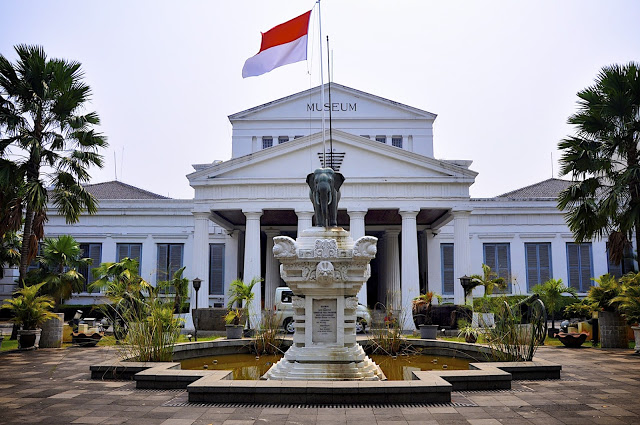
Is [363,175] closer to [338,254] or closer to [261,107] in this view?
[261,107]

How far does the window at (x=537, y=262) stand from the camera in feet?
117

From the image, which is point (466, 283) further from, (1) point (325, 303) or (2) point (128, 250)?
(2) point (128, 250)

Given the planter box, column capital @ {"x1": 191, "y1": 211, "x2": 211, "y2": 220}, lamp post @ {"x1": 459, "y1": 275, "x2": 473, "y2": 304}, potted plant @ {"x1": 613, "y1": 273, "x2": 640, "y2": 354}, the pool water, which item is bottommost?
the pool water

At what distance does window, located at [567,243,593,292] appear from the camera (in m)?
35.6

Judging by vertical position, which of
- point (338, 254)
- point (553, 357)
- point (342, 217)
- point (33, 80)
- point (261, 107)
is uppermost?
point (261, 107)

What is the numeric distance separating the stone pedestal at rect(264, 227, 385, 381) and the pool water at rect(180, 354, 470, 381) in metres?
1.39

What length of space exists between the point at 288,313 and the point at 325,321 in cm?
1427

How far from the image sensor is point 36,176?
67.9ft

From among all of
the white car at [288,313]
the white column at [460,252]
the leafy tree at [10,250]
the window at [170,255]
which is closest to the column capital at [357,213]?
the white column at [460,252]

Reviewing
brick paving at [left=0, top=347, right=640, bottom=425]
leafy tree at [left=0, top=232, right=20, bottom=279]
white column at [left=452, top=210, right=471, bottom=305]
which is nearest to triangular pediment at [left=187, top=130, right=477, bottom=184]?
white column at [left=452, top=210, right=471, bottom=305]

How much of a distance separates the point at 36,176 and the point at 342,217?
56.2ft

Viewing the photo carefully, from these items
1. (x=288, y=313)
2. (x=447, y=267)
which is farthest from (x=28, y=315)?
(x=447, y=267)

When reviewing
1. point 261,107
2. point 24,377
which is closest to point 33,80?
point 24,377

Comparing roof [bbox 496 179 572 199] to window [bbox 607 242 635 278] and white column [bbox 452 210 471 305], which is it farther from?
white column [bbox 452 210 471 305]
